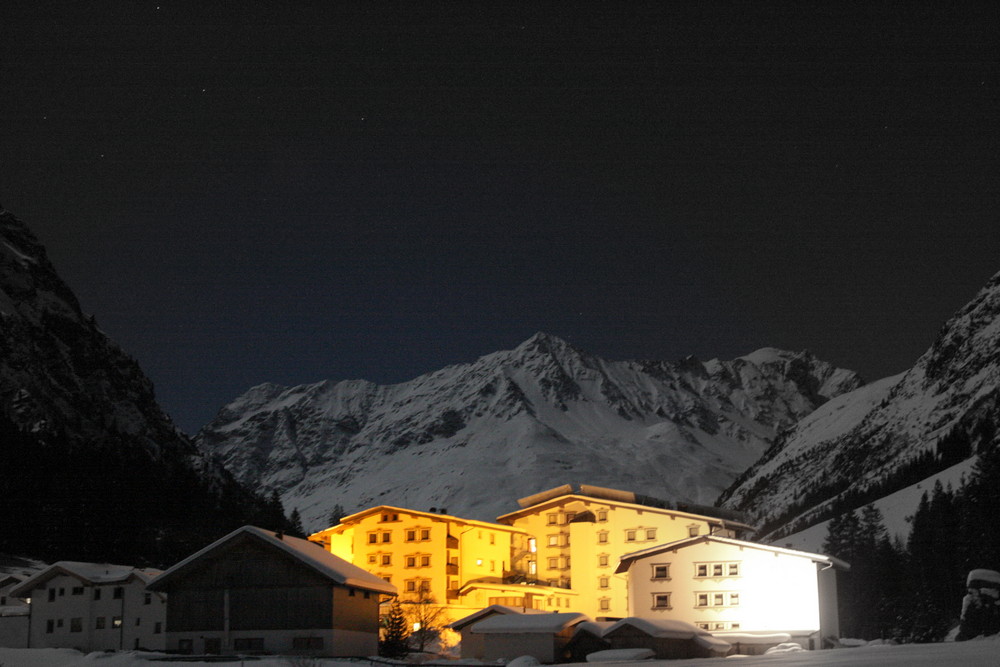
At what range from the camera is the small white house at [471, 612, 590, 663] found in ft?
201

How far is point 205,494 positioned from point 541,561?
236ft

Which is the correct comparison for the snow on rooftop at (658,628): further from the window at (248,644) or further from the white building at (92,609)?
the white building at (92,609)

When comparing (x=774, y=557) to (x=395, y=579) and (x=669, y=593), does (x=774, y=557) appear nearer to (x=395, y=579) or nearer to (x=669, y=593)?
(x=669, y=593)

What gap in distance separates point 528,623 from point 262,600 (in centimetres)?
1491

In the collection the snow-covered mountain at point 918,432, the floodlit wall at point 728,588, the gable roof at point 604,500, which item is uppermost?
the snow-covered mountain at point 918,432

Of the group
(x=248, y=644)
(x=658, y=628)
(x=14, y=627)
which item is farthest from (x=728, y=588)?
(x=14, y=627)

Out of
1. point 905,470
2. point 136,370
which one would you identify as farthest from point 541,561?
point 136,370

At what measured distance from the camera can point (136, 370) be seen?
199625mm

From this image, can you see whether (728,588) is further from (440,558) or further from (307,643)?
(307,643)

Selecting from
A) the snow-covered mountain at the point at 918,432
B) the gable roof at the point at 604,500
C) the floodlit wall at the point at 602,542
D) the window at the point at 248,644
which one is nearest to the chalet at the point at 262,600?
the window at the point at 248,644

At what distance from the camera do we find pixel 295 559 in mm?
54094

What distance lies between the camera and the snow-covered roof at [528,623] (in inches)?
2426

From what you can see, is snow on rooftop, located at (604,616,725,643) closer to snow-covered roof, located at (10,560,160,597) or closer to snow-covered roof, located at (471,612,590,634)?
snow-covered roof, located at (471,612,590,634)

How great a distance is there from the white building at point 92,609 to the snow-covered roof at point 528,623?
60.8 feet
